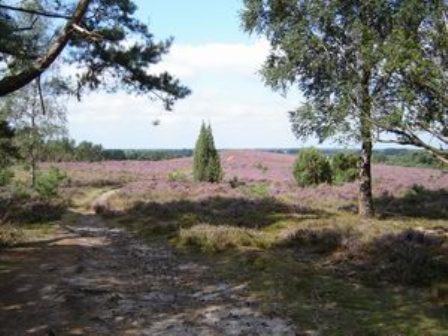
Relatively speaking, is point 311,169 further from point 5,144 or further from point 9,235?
point 9,235

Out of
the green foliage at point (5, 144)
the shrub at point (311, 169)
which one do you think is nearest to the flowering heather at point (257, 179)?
the shrub at point (311, 169)

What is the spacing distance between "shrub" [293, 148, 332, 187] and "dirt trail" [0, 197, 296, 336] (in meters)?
22.4

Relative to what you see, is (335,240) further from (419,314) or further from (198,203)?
(198,203)

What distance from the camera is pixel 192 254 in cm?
1703

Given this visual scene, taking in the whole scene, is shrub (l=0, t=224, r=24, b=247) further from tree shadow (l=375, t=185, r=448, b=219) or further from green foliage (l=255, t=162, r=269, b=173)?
green foliage (l=255, t=162, r=269, b=173)

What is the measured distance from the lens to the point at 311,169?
3891 cm

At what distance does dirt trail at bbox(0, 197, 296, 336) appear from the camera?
9828mm

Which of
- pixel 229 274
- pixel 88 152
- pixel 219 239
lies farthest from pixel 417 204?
pixel 88 152

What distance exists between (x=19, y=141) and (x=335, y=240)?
28.8m

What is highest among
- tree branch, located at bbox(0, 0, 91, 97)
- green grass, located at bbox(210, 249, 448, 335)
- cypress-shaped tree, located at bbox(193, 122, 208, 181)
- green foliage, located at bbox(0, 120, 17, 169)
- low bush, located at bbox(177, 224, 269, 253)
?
tree branch, located at bbox(0, 0, 91, 97)

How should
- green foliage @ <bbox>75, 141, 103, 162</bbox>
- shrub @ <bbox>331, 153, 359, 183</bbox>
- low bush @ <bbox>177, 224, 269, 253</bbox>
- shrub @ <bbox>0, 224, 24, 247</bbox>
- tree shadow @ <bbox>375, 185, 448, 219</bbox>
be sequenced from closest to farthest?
shrub @ <bbox>0, 224, 24, 247</bbox>
low bush @ <bbox>177, 224, 269, 253</bbox>
tree shadow @ <bbox>375, 185, 448, 219</bbox>
shrub @ <bbox>331, 153, 359, 183</bbox>
green foliage @ <bbox>75, 141, 103, 162</bbox>

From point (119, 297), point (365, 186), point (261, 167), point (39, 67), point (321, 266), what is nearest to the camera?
point (39, 67)

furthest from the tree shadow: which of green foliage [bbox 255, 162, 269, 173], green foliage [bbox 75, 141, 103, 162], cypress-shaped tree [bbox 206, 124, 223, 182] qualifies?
green foliage [bbox 75, 141, 103, 162]

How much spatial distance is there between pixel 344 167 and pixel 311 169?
4.49 meters
